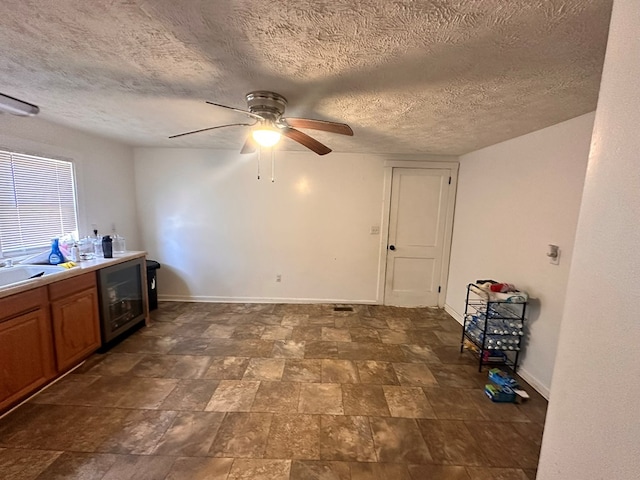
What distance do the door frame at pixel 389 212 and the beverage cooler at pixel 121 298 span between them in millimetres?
3190

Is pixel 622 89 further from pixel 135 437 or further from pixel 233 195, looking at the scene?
pixel 233 195

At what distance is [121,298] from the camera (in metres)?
2.98

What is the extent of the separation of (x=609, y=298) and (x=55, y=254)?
3748mm

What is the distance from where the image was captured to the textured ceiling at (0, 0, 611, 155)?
1.05 meters

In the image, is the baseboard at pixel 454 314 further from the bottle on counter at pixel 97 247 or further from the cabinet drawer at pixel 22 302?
the bottle on counter at pixel 97 247

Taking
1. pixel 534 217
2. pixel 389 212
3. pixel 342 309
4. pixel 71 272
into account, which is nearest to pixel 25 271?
pixel 71 272

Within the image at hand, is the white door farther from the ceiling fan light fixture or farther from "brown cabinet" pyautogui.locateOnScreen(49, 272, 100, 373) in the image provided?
"brown cabinet" pyautogui.locateOnScreen(49, 272, 100, 373)

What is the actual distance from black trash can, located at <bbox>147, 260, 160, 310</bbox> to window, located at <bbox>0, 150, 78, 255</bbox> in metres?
0.90

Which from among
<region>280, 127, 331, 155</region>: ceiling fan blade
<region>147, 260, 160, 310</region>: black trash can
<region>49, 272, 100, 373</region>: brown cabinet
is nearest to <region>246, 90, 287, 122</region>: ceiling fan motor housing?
<region>280, 127, 331, 155</region>: ceiling fan blade

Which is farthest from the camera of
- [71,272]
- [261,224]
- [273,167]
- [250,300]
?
[250,300]

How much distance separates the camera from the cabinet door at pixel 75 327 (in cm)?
222

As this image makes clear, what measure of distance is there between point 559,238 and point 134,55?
10.3 feet

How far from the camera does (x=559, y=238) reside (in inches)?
86.2

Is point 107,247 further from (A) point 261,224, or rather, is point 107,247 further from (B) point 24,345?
(A) point 261,224
